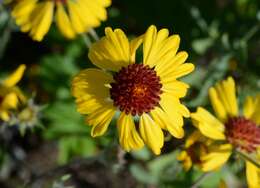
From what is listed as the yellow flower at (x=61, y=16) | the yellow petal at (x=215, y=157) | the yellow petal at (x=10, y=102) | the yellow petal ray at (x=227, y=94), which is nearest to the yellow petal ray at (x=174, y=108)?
the yellow petal at (x=215, y=157)

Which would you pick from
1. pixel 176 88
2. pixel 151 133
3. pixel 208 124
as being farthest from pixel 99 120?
pixel 208 124

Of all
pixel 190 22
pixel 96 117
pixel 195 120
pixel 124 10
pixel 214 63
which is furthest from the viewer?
pixel 124 10

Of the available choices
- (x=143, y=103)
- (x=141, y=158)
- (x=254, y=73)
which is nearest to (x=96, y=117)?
(x=143, y=103)

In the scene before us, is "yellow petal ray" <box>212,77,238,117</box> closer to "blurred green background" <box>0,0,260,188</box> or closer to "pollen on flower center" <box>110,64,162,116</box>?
"blurred green background" <box>0,0,260,188</box>

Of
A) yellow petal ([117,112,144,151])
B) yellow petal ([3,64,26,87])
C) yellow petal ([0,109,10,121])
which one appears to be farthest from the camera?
yellow petal ([3,64,26,87])

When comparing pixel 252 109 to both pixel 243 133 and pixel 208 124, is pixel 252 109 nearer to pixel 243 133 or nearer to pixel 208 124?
pixel 243 133

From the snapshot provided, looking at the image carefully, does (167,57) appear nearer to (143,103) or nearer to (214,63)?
(143,103)

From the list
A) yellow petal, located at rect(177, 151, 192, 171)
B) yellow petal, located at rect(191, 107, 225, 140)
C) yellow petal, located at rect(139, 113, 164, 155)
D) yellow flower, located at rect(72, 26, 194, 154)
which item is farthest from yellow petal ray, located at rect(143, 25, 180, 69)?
yellow petal, located at rect(177, 151, 192, 171)
